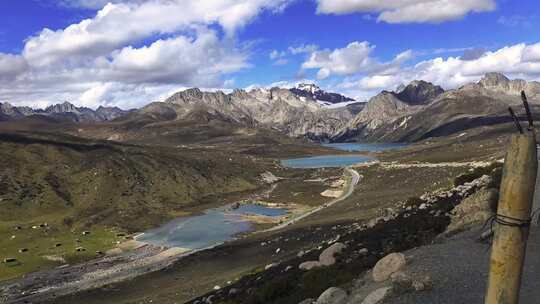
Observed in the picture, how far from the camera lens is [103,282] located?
9256 centimetres

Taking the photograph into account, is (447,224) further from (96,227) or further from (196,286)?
(96,227)

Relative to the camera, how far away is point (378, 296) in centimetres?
2377

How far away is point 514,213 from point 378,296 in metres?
13.1

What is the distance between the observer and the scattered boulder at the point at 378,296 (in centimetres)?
2356

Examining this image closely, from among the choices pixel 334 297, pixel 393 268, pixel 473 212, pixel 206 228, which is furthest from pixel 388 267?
pixel 206 228

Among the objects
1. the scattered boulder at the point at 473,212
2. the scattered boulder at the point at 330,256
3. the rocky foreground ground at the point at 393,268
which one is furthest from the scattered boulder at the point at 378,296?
the scattered boulder at the point at 330,256

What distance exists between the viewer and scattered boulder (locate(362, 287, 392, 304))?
23.6m

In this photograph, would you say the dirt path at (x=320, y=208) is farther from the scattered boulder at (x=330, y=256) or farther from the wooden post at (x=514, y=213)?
the wooden post at (x=514, y=213)

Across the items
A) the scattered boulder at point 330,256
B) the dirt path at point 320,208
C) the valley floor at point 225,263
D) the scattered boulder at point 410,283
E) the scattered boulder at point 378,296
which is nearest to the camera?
the scattered boulder at point 378,296

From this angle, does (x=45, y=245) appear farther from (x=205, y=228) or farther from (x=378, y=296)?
(x=378, y=296)

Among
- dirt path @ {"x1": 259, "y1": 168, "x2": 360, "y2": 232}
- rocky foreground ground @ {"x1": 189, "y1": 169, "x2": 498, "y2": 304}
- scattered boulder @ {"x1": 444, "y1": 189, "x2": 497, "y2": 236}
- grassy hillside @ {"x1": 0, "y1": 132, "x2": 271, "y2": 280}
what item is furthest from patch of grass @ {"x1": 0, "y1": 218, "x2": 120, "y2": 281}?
scattered boulder @ {"x1": 444, "y1": 189, "x2": 497, "y2": 236}

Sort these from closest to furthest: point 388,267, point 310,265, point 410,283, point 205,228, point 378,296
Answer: point 378,296
point 410,283
point 388,267
point 310,265
point 205,228

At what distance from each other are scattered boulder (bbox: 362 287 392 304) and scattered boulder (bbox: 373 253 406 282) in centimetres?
379

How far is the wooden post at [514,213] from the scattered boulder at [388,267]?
1613 centimetres
